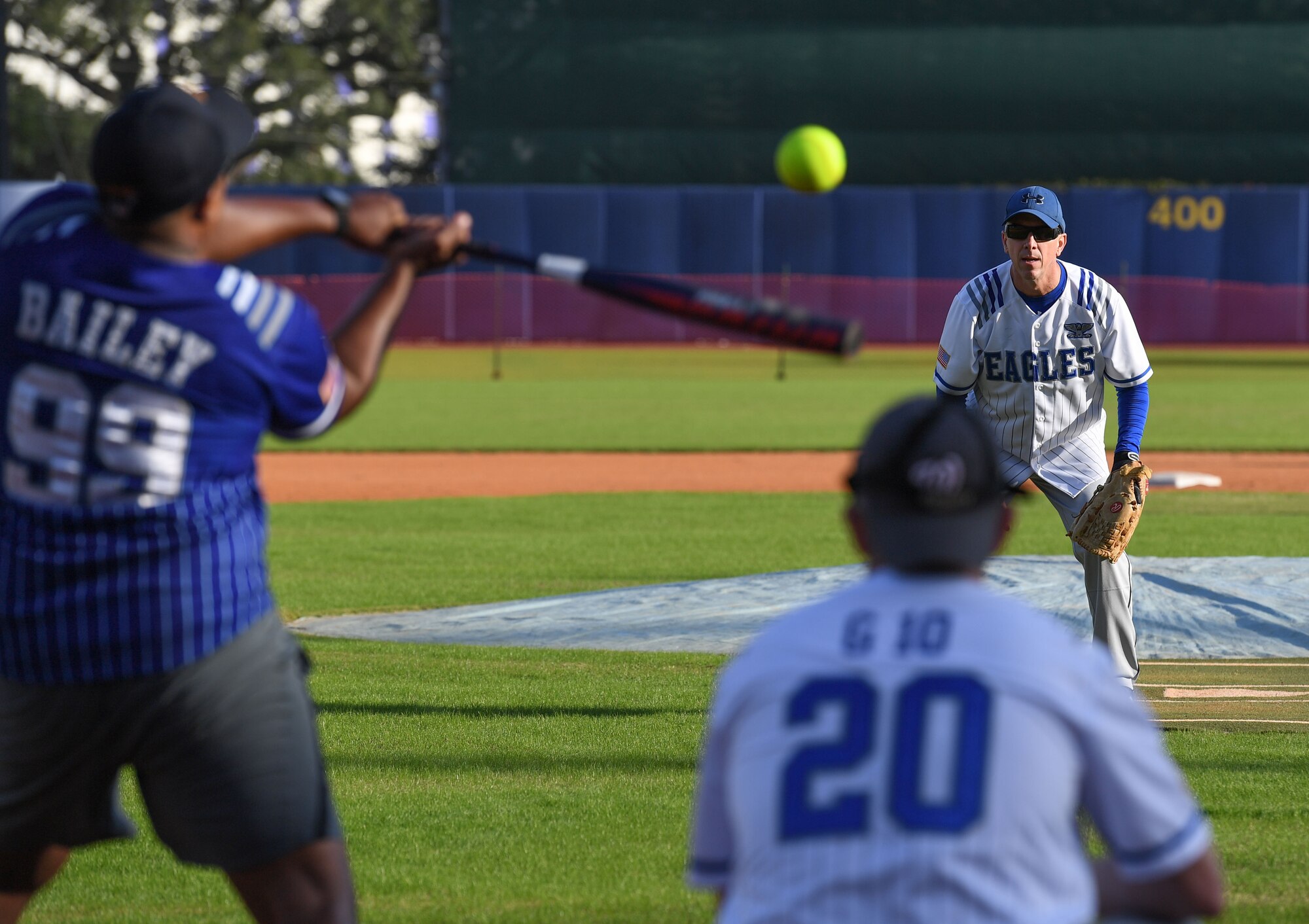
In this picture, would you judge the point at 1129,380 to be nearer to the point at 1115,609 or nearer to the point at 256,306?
the point at 1115,609

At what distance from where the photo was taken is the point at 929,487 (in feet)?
7.76

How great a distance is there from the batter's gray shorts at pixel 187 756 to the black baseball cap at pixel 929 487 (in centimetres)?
134

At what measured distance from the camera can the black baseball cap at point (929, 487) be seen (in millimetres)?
2367

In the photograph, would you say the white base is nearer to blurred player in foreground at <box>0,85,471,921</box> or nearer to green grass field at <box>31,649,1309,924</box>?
green grass field at <box>31,649,1309,924</box>

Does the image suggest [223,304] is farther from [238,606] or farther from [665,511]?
[665,511]

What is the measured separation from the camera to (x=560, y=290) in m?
41.2

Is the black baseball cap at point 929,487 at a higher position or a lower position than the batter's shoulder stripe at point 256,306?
lower

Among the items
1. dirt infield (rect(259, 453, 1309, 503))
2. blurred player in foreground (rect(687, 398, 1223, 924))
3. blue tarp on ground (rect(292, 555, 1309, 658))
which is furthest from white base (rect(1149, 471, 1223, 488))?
blurred player in foreground (rect(687, 398, 1223, 924))

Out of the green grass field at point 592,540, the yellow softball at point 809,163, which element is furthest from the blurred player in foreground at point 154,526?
the yellow softball at point 809,163

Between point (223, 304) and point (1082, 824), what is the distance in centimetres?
341

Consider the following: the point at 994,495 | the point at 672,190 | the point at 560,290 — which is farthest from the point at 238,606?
the point at 672,190

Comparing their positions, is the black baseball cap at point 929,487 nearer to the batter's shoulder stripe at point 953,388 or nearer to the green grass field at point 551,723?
the green grass field at point 551,723

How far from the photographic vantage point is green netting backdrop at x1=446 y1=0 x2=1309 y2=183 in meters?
48.4

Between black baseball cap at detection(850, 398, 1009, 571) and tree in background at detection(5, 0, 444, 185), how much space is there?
168 ft
